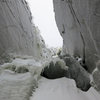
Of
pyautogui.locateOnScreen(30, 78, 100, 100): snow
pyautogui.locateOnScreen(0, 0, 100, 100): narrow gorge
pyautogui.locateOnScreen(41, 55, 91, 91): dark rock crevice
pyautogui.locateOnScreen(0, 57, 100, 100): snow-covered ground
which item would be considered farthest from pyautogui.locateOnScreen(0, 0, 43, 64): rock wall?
pyautogui.locateOnScreen(30, 78, 100, 100): snow

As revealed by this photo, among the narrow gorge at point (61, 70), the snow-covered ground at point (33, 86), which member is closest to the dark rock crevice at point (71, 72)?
the narrow gorge at point (61, 70)

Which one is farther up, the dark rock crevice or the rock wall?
the rock wall

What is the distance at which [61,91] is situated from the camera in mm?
3486

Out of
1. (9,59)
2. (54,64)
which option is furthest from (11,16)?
(54,64)

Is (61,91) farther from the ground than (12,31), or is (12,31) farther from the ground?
(12,31)

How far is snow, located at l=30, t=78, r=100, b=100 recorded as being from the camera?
3.16 metres

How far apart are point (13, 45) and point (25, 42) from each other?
1216mm

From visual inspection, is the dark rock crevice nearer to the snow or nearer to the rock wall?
the snow

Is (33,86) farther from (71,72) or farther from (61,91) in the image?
(71,72)

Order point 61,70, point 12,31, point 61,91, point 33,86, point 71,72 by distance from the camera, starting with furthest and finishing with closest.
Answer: point 12,31
point 61,70
point 71,72
point 33,86
point 61,91

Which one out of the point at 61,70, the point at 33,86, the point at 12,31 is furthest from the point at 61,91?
the point at 12,31

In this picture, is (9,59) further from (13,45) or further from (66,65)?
(66,65)

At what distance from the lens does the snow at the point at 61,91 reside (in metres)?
3.16

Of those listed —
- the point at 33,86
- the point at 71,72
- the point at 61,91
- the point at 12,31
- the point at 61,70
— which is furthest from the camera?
the point at 12,31
